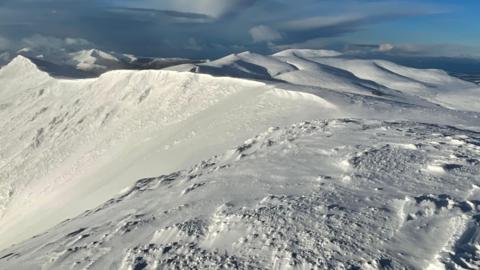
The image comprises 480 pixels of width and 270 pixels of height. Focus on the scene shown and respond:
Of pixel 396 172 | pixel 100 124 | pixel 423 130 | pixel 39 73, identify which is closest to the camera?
pixel 396 172

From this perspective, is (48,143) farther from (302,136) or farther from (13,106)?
(302,136)

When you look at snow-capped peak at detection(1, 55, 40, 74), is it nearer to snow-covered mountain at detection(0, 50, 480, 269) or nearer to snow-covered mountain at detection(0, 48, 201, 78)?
snow-covered mountain at detection(0, 48, 201, 78)

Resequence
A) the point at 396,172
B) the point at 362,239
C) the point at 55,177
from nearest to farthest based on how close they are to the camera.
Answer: the point at 362,239 → the point at 396,172 → the point at 55,177

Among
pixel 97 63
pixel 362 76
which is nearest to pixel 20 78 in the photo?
pixel 97 63

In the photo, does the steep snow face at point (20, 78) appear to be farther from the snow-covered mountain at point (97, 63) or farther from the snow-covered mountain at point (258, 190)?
the snow-covered mountain at point (258, 190)

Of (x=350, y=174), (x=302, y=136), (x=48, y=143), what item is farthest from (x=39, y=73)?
(x=350, y=174)

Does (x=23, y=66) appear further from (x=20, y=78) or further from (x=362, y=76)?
(x=362, y=76)
